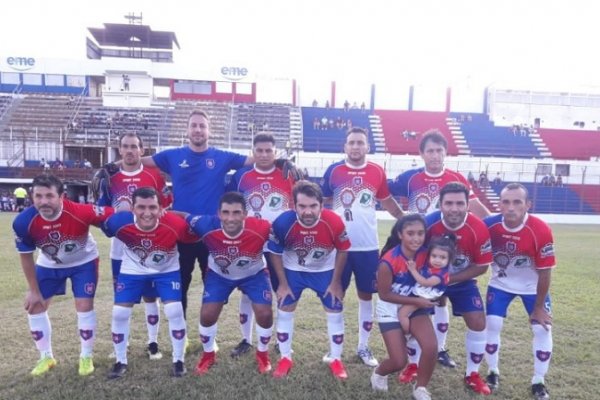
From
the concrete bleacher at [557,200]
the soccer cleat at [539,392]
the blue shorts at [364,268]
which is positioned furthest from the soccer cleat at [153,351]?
the concrete bleacher at [557,200]

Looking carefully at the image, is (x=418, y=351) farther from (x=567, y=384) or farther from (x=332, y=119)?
(x=332, y=119)

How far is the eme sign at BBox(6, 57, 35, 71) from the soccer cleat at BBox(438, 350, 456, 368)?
3984 centimetres

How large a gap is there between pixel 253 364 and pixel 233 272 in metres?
0.93

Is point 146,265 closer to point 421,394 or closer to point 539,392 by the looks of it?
point 421,394

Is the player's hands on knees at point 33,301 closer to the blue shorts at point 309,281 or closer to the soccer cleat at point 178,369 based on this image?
the soccer cleat at point 178,369

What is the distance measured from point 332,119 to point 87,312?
31.5 m

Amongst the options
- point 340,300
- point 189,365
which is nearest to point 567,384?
point 340,300

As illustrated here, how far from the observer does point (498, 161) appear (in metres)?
28.4

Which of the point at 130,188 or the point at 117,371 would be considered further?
the point at 130,188

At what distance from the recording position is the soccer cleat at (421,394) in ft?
13.1

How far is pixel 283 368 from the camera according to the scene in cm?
445

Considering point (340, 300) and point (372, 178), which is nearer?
point (340, 300)

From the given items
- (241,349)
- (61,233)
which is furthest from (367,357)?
(61,233)

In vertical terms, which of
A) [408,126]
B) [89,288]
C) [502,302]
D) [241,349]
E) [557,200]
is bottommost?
[557,200]
